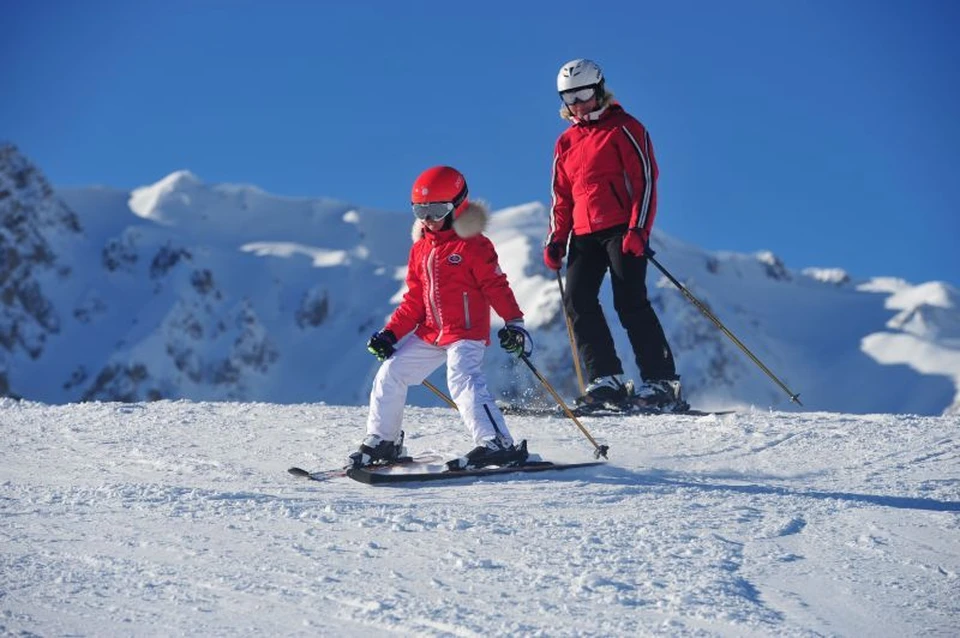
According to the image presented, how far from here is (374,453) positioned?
17.9 feet

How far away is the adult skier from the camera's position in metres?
6.95

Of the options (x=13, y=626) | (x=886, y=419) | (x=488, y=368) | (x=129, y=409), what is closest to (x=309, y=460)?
(x=129, y=409)

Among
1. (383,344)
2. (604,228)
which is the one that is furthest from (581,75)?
(383,344)

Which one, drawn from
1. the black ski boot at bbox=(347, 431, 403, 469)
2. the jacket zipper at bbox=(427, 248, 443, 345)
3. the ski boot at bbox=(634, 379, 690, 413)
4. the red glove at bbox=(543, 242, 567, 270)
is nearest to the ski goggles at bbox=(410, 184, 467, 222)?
the jacket zipper at bbox=(427, 248, 443, 345)

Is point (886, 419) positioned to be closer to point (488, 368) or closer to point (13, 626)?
point (13, 626)

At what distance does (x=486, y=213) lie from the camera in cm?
564

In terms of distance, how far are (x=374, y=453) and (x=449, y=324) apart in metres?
0.73

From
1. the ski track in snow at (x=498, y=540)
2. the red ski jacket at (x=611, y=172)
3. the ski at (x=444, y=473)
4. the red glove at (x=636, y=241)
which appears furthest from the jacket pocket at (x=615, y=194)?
the ski at (x=444, y=473)

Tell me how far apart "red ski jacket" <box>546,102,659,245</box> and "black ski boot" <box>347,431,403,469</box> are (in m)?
2.25

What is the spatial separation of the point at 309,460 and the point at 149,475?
2.78 ft

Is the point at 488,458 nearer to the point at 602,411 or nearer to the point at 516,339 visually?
the point at 516,339

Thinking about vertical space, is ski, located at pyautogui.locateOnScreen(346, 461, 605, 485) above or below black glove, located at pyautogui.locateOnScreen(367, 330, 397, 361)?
below

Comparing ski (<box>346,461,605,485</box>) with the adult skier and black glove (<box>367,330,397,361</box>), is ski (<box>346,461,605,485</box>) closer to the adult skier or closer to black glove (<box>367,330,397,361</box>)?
black glove (<box>367,330,397,361</box>)

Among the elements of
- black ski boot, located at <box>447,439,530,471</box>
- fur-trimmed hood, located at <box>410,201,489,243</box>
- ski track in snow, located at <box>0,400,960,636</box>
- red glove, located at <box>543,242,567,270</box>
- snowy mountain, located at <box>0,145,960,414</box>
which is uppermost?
snowy mountain, located at <box>0,145,960,414</box>
